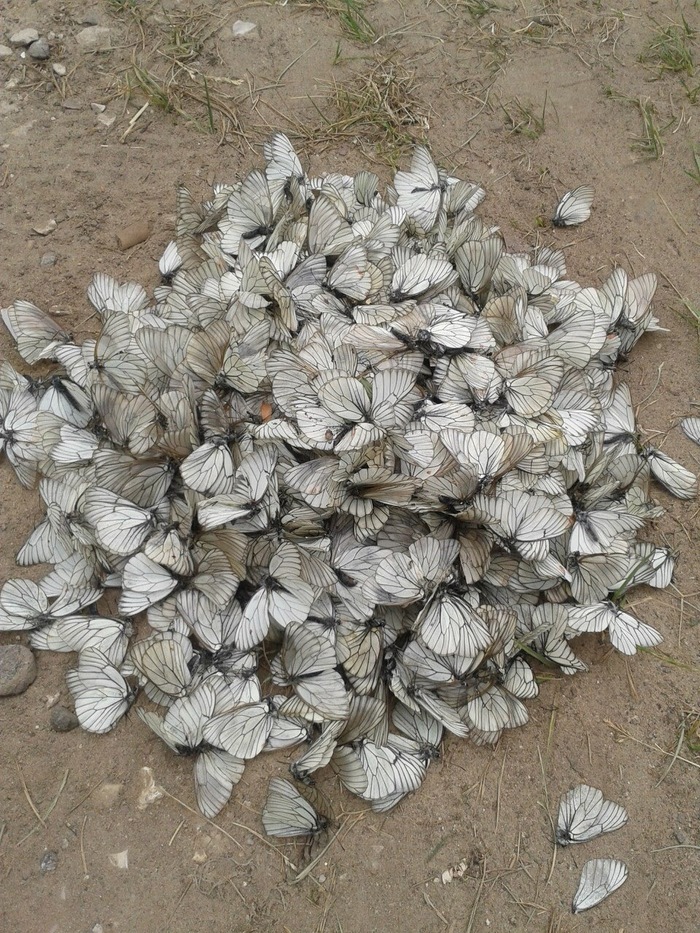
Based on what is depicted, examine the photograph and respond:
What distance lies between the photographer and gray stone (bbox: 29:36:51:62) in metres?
3.60

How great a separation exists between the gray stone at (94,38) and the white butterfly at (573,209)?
7.54 ft

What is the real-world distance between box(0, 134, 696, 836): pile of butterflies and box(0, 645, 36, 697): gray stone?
0.07 meters

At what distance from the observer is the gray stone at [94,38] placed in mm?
3693

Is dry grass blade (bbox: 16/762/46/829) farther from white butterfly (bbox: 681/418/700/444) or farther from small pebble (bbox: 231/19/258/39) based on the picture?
small pebble (bbox: 231/19/258/39)

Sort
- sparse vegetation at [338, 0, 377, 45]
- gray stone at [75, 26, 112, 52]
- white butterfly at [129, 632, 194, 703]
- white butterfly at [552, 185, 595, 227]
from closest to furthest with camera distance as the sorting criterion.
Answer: white butterfly at [129, 632, 194, 703]
white butterfly at [552, 185, 595, 227]
gray stone at [75, 26, 112, 52]
sparse vegetation at [338, 0, 377, 45]

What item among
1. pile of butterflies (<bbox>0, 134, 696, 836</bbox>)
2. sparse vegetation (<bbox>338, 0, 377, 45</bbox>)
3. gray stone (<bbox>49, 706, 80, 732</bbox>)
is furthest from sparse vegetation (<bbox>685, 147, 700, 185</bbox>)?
gray stone (<bbox>49, 706, 80, 732</bbox>)

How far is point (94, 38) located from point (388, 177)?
1618 millimetres

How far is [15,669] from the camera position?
2248 mm

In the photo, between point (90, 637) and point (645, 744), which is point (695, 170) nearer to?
point (645, 744)

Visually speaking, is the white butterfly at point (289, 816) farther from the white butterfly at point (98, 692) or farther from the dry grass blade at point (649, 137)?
the dry grass blade at point (649, 137)

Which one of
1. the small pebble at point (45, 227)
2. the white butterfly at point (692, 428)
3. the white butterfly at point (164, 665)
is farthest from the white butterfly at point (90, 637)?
the white butterfly at point (692, 428)

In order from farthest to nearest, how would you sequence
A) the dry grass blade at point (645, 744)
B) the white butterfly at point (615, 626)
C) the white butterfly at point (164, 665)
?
the white butterfly at point (615, 626), the dry grass blade at point (645, 744), the white butterfly at point (164, 665)

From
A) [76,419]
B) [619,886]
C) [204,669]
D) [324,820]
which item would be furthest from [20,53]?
[619,886]

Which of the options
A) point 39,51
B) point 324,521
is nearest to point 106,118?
point 39,51
